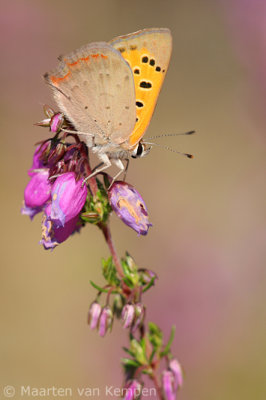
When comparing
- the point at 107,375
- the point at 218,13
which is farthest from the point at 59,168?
the point at 218,13

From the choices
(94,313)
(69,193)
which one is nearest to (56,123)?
(69,193)

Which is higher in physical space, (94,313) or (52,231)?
(52,231)

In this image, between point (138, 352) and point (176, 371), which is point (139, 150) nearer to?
point (138, 352)

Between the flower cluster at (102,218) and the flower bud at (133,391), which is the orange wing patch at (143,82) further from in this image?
the flower bud at (133,391)

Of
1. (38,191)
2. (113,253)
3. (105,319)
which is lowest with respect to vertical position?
(105,319)

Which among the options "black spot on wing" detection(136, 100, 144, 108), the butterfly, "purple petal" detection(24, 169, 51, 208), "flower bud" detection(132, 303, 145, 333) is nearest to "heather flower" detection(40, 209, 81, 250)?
"purple petal" detection(24, 169, 51, 208)

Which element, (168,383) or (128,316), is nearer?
(128,316)

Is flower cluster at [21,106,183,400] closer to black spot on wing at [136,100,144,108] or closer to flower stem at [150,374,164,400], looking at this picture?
flower stem at [150,374,164,400]

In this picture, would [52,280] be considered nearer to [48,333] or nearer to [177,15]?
[48,333]
